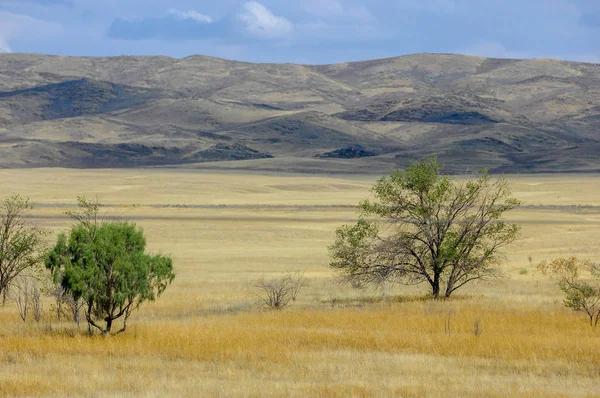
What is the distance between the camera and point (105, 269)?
1933 centimetres

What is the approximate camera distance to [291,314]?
23.4m

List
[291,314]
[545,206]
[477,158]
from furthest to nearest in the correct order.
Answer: [477,158], [545,206], [291,314]

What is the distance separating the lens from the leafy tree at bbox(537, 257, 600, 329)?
882 inches

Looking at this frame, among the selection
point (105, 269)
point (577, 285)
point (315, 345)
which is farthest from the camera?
point (577, 285)

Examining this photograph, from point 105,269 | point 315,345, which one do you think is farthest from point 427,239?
point 105,269

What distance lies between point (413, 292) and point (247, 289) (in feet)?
18.3

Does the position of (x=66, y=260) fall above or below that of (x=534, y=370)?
above

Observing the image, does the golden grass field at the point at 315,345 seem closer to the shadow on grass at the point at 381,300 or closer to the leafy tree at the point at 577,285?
the shadow on grass at the point at 381,300

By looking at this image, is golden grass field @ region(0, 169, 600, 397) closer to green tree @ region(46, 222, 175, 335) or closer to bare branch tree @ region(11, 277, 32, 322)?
bare branch tree @ region(11, 277, 32, 322)

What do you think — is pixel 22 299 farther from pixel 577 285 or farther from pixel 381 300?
pixel 577 285

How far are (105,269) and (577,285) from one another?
12.1 metres

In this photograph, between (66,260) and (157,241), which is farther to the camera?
(157,241)

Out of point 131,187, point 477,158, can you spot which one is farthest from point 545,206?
point 477,158

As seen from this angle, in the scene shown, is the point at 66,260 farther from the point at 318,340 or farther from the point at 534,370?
the point at 534,370
